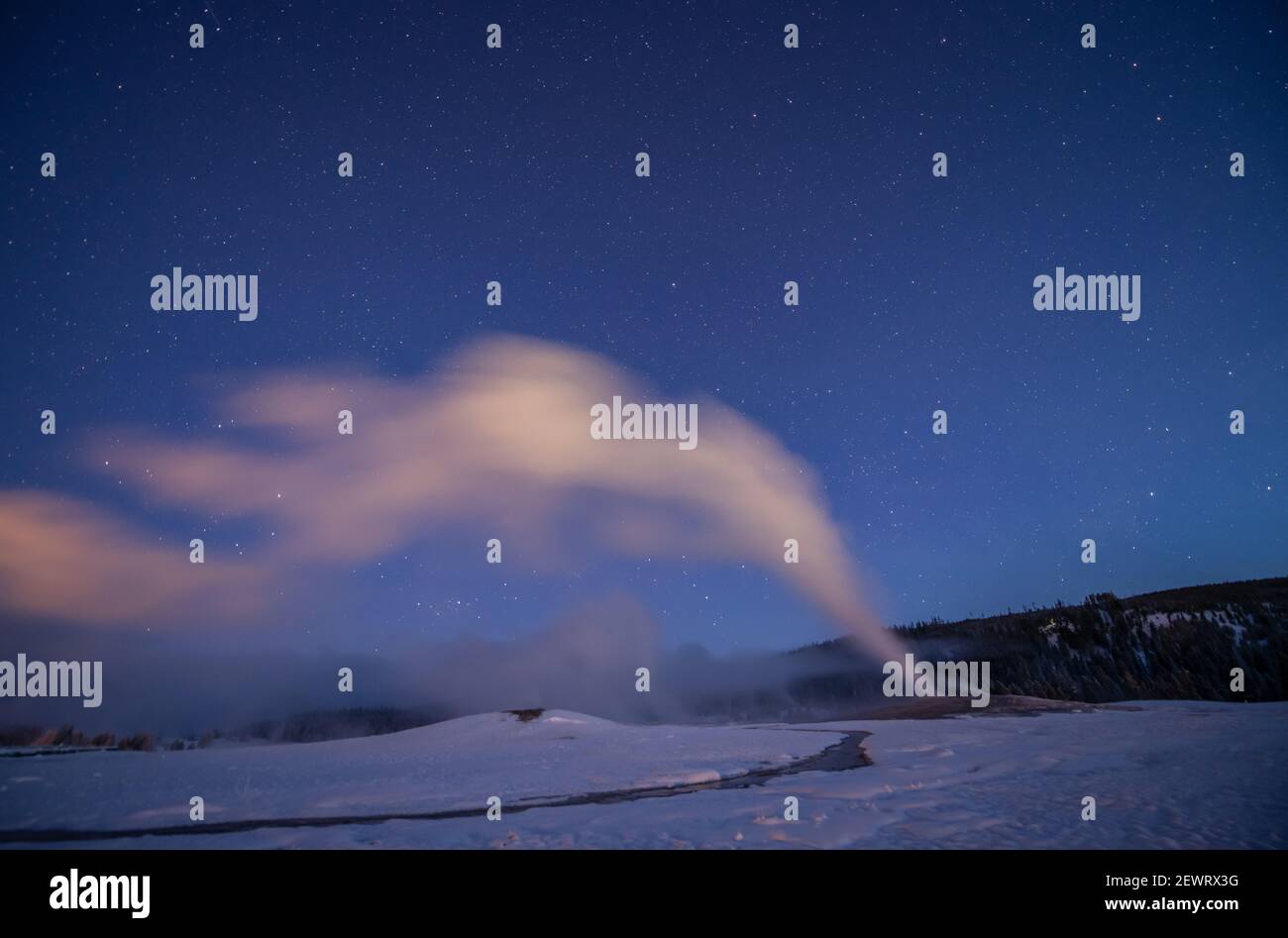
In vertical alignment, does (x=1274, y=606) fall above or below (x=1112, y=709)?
above

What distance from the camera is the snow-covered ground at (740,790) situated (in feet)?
24.2

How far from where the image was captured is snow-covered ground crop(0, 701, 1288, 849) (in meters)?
7.38

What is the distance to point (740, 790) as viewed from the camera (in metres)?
10.9

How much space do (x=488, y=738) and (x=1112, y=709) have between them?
2431 cm

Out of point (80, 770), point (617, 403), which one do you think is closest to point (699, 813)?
point (617, 403)
